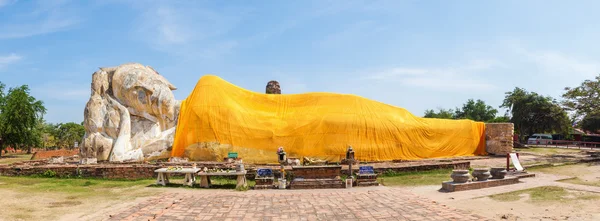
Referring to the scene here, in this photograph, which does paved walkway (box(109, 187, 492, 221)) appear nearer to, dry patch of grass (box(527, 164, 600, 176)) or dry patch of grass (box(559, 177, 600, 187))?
dry patch of grass (box(559, 177, 600, 187))

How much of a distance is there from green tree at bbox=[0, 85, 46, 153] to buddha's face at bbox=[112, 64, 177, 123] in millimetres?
18858

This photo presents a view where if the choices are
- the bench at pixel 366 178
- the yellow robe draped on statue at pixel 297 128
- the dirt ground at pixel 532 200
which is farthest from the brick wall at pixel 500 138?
the bench at pixel 366 178

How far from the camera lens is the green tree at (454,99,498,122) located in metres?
50.9

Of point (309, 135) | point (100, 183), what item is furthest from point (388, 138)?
point (100, 183)

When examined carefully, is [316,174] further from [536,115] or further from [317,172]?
[536,115]

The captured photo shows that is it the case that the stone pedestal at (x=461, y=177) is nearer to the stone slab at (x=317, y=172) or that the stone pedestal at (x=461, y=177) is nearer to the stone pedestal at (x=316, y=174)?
the stone pedestal at (x=316, y=174)

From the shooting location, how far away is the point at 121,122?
18.4 meters

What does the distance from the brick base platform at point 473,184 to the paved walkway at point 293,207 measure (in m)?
1.18

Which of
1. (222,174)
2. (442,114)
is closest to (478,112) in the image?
(442,114)

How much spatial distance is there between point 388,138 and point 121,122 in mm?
13377

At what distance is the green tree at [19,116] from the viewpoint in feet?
102

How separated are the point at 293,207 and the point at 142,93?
44.8 ft

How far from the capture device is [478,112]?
168ft

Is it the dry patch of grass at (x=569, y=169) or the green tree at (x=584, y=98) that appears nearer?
the dry patch of grass at (x=569, y=169)
